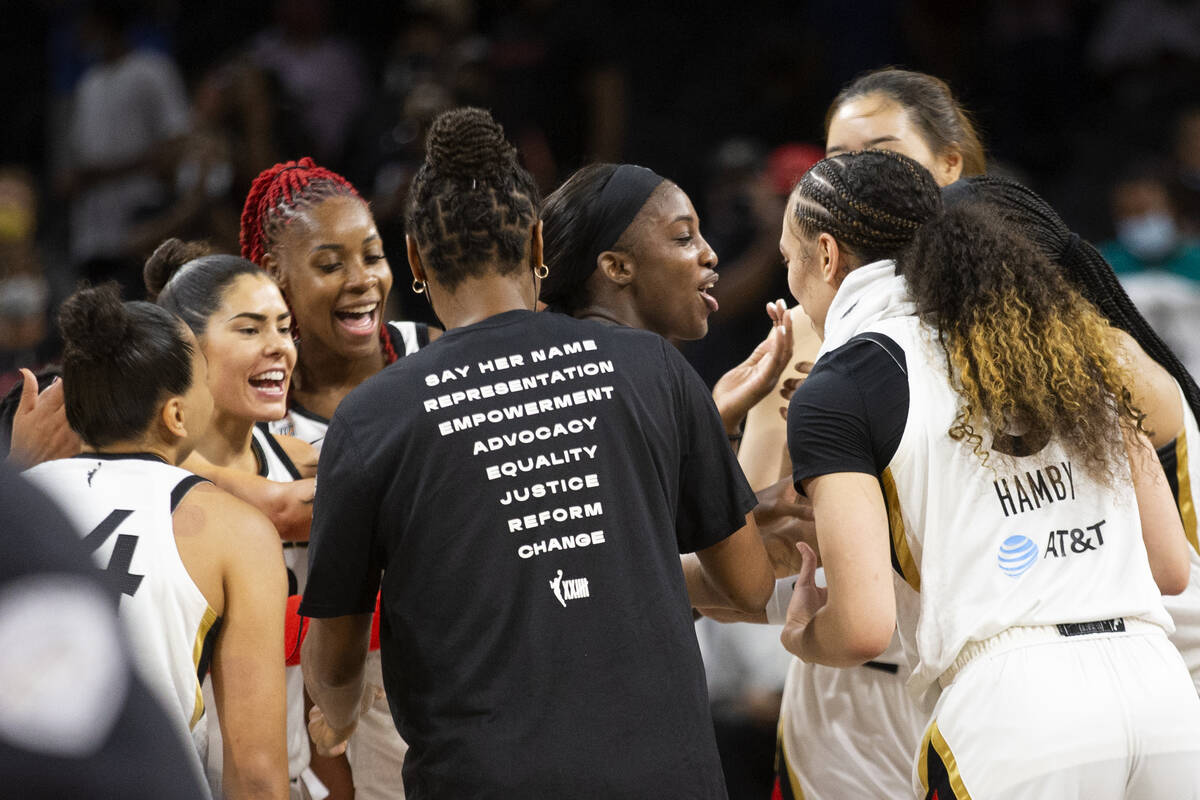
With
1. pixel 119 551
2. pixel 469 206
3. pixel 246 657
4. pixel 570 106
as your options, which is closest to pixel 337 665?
pixel 246 657

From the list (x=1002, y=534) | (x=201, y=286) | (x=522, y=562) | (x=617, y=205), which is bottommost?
(x=1002, y=534)

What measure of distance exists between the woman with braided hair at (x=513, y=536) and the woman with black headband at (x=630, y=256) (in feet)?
1.74

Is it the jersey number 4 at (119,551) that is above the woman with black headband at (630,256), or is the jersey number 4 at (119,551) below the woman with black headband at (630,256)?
below

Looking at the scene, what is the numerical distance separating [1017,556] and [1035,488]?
121 millimetres

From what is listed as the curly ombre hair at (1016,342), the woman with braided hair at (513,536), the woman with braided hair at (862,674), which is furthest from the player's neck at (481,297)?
the woman with braided hair at (862,674)

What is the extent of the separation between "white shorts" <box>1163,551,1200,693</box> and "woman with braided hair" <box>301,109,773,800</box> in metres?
1.14

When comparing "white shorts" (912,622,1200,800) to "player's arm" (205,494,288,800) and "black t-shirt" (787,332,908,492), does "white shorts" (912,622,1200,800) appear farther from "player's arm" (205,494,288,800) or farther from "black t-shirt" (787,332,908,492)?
"player's arm" (205,494,288,800)

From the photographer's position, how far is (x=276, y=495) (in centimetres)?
305

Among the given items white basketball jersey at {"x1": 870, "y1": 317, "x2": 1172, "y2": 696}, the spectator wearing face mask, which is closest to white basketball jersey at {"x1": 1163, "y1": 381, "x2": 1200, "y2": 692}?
white basketball jersey at {"x1": 870, "y1": 317, "x2": 1172, "y2": 696}

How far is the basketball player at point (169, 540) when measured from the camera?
2.47 meters

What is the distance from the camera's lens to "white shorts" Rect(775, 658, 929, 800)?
315 cm

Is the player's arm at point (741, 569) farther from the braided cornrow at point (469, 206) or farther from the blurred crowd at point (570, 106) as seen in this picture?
the blurred crowd at point (570, 106)

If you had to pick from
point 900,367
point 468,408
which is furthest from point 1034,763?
point 468,408

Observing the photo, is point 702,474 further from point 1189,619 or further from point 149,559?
point 1189,619
